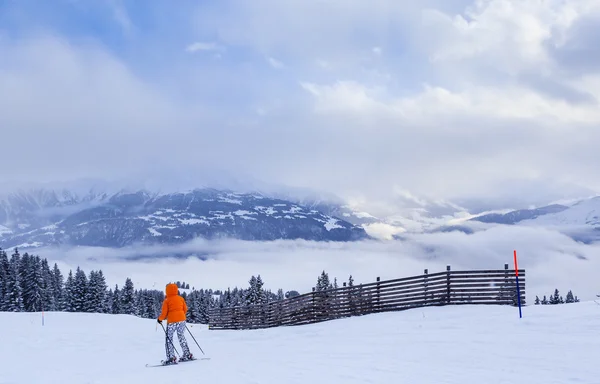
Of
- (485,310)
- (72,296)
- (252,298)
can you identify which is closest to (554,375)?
Answer: (485,310)

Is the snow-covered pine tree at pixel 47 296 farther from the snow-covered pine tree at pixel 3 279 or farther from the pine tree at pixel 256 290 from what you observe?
the pine tree at pixel 256 290

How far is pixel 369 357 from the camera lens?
12.5 meters

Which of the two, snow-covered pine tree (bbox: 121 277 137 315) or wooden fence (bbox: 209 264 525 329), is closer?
wooden fence (bbox: 209 264 525 329)

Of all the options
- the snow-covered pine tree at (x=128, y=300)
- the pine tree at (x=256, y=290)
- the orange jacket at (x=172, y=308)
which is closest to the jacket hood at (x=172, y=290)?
the orange jacket at (x=172, y=308)

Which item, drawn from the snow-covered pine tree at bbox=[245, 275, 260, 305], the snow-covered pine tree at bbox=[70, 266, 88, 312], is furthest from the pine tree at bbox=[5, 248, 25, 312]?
the snow-covered pine tree at bbox=[245, 275, 260, 305]

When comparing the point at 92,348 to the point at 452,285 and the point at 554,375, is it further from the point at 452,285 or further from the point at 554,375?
the point at 554,375

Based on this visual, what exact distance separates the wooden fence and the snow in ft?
3.74

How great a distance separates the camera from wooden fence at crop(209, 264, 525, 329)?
21547 millimetres

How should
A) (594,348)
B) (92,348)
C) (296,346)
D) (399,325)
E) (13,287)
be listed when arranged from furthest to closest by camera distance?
(13,287)
(92,348)
(399,325)
(296,346)
(594,348)

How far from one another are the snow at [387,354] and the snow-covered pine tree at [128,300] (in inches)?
2814

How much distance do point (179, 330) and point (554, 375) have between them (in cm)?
925

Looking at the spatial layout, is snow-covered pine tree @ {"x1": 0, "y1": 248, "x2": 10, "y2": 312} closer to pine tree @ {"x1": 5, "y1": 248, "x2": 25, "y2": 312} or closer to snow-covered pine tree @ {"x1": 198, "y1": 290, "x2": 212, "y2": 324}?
pine tree @ {"x1": 5, "y1": 248, "x2": 25, "y2": 312}

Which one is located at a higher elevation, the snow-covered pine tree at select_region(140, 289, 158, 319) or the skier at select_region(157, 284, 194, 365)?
the skier at select_region(157, 284, 194, 365)

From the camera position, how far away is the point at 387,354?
508 inches
